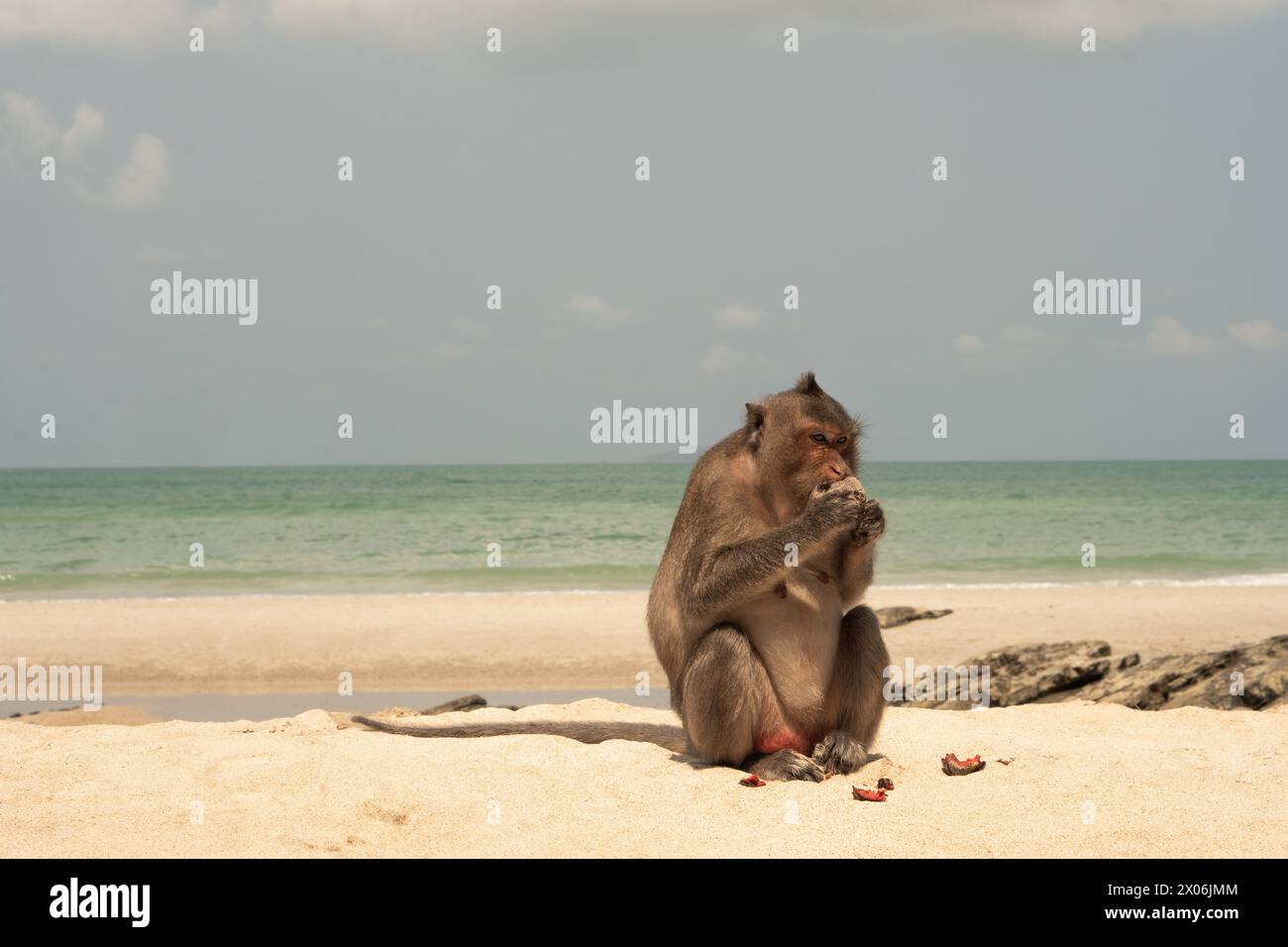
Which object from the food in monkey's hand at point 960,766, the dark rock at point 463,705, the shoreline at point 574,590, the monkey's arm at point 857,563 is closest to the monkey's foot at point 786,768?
the food in monkey's hand at point 960,766

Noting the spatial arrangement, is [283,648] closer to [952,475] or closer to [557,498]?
[557,498]

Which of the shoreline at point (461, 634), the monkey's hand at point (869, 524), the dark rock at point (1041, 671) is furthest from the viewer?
the shoreline at point (461, 634)

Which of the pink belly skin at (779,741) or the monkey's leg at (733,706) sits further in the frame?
the pink belly skin at (779,741)

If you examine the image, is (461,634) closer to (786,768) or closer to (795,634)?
(795,634)

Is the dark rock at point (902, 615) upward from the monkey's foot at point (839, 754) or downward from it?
downward

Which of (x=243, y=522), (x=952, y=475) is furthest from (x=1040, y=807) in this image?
(x=952, y=475)

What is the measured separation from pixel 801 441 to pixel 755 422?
0.42m

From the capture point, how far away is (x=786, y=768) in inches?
264

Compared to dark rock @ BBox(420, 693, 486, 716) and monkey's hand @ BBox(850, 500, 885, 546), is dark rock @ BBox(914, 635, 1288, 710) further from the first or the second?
monkey's hand @ BBox(850, 500, 885, 546)

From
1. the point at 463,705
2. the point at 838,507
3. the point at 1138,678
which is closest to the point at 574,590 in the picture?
the point at 463,705

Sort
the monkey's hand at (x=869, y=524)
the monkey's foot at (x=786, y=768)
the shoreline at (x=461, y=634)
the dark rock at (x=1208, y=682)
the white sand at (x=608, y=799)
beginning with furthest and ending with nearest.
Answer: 1. the shoreline at (x=461, y=634)
2. the dark rock at (x=1208, y=682)
3. the monkey's foot at (x=786, y=768)
4. the monkey's hand at (x=869, y=524)
5. the white sand at (x=608, y=799)

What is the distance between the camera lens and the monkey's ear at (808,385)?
684 cm

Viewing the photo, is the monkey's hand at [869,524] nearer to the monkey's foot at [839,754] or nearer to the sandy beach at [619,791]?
the monkey's foot at [839,754]
